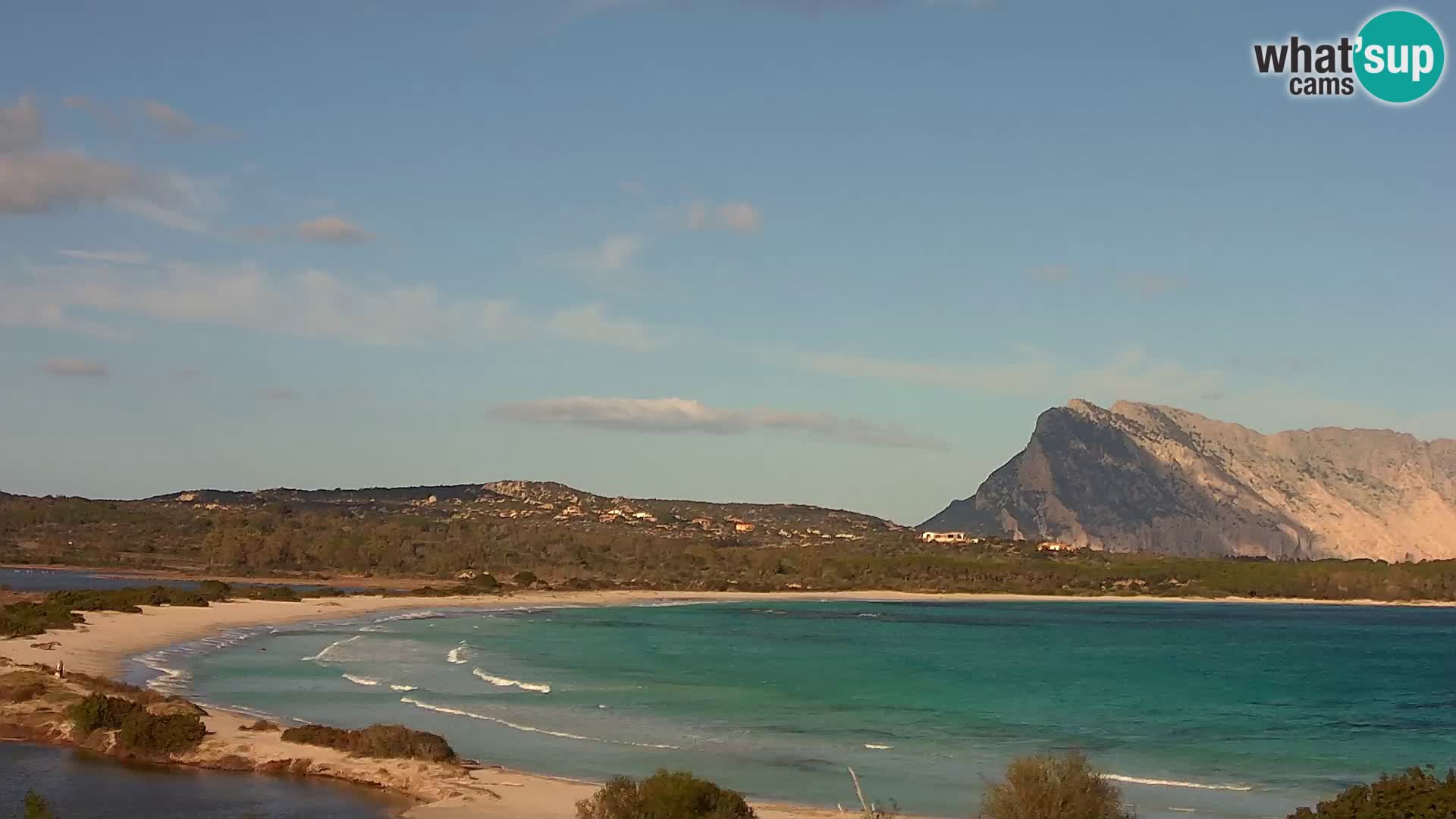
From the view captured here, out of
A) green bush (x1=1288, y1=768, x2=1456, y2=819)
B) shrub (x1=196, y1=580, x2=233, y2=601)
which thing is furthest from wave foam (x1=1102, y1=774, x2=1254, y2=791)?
shrub (x1=196, y1=580, x2=233, y2=601)

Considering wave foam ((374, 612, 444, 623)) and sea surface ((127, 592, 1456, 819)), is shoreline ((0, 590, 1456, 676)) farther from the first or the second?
wave foam ((374, 612, 444, 623))

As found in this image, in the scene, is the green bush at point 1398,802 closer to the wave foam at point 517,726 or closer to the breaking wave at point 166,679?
the wave foam at point 517,726

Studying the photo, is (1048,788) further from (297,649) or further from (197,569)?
(197,569)

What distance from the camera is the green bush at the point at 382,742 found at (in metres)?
28.0

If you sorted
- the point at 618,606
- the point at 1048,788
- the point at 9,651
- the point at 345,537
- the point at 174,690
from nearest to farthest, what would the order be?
the point at 1048,788, the point at 174,690, the point at 9,651, the point at 618,606, the point at 345,537

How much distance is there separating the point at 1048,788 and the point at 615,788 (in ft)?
22.9

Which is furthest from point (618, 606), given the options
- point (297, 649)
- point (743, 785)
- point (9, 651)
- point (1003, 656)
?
point (743, 785)

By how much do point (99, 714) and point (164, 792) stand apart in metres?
6.16

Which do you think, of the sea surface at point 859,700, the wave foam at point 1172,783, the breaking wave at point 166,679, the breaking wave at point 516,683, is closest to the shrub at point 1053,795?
the sea surface at point 859,700

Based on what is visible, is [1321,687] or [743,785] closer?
[743,785]

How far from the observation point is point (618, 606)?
109500 mm

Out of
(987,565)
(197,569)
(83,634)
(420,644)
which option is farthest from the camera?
(987,565)

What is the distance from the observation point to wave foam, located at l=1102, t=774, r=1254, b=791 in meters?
29.9

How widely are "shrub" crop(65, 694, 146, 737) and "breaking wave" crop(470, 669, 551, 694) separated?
638 inches
